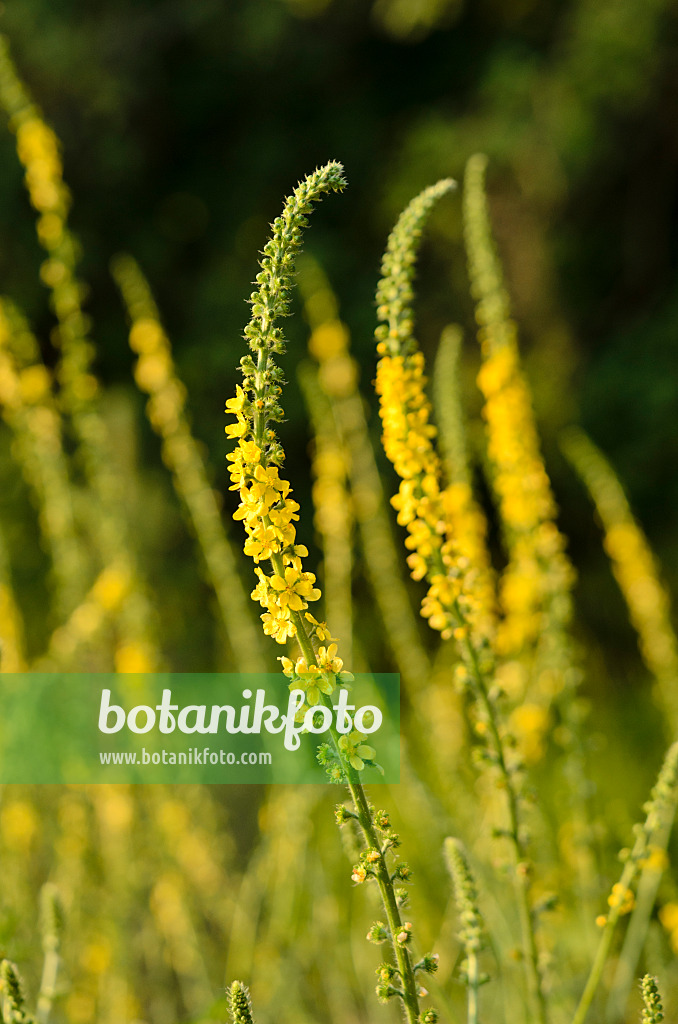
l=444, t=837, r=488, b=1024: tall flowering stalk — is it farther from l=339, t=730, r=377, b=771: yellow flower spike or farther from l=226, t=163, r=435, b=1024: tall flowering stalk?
l=339, t=730, r=377, b=771: yellow flower spike

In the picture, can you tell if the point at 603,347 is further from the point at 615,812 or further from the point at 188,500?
the point at 188,500

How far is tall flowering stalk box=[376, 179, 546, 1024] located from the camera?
76.5 inches

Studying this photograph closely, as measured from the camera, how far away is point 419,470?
1.96 metres

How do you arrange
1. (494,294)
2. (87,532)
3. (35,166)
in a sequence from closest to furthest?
(494,294)
(35,166)
(87,532)

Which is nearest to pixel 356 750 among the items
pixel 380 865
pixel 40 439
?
pixel 380 865

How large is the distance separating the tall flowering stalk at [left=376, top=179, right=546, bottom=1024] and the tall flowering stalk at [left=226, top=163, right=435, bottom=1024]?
47 cm

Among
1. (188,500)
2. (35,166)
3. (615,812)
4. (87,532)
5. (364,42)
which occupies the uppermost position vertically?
(364,42)

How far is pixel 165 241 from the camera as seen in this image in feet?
32.6

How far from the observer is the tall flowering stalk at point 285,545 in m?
1.40

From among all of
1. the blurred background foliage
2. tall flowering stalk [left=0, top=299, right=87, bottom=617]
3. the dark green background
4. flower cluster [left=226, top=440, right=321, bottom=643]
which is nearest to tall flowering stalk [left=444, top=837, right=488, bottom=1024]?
flower cluster [left=226, top=440, right=321, bottom=643]

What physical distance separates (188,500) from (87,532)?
1.52 m

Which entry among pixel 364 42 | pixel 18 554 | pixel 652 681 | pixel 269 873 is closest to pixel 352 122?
pixel 364 42

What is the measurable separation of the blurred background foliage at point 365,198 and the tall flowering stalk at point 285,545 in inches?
257

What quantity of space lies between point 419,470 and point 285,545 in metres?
0.59
